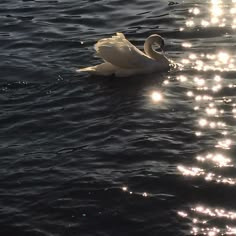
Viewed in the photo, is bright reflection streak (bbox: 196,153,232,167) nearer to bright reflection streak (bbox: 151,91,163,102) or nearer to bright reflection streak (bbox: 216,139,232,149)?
bright reflection streak (bbox: 216,139,232,149)

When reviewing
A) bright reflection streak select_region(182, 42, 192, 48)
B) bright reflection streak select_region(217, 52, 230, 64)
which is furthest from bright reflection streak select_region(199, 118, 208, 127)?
bright reflection streak select_region(182, 42, 192, 48)

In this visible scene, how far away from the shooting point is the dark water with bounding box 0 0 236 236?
29.6 ft

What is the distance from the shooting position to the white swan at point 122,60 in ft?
47.3

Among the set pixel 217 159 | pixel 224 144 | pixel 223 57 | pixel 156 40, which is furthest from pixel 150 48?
pixel 217 159

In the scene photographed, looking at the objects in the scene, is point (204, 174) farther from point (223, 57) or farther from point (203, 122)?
point (223, 57)

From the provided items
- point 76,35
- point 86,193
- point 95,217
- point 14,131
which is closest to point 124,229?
point 95,217

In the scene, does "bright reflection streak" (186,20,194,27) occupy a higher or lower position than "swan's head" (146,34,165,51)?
higher

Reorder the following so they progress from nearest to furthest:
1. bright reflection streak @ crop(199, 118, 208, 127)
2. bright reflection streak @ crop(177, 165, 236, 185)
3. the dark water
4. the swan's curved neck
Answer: the dark water → bright reflection streak @ crop(177, 165, 236, 185) → bright reflection streak @ crop(199, 118, 208, 127) → the swan's curved neck

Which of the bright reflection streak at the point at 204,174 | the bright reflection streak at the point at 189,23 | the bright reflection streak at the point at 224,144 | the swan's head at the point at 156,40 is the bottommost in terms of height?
the bright reflection streak at the point at 204,174

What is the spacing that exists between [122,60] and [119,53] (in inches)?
6.3

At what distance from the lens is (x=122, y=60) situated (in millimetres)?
14453

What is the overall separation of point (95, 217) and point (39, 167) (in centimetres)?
177

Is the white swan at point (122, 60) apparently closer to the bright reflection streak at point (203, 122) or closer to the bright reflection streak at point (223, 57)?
the bright reflection streak at point (223, 57)

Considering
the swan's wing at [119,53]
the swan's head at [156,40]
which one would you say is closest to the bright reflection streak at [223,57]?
the swan's head at [156,40]
